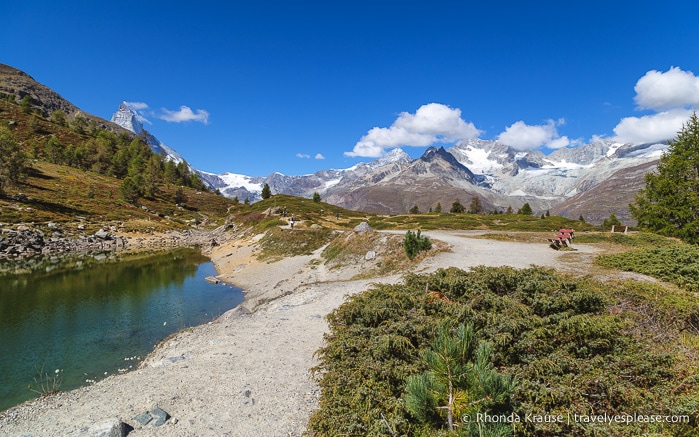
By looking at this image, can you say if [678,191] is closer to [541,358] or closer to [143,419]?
[541,358]

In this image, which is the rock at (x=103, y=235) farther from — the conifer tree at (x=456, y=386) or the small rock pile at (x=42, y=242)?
Result: the conifer tree at (x=456, y=386)

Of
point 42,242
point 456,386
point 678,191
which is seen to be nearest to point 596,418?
point 456,386

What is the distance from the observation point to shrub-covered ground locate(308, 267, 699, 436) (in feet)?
17.8

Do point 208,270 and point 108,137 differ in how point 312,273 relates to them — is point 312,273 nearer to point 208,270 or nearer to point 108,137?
point 208,270

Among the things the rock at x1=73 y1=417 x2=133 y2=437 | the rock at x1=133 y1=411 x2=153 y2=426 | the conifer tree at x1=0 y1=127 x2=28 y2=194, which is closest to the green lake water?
the rock at x1=73 y1=417 x2=133 y2=437

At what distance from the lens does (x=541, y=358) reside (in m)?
6.74

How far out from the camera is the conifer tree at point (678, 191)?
93.6ft

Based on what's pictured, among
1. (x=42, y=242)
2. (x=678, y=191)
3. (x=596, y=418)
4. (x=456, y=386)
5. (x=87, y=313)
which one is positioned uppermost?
(x=678, y=191)

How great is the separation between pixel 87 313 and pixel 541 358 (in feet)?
103

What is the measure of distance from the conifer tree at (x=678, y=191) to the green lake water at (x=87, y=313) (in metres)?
41.1

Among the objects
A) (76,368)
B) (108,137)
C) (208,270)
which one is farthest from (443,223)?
(108,137)

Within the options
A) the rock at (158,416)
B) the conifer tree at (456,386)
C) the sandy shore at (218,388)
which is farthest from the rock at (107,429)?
the conifer tree at (456,386)

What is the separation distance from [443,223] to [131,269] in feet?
174

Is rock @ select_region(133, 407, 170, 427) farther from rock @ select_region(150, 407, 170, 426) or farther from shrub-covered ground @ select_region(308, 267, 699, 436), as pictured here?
shrub-covered ground @ select_region(308, 267, 699, 436)
